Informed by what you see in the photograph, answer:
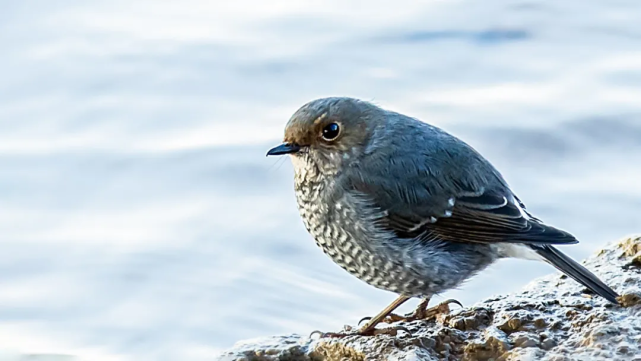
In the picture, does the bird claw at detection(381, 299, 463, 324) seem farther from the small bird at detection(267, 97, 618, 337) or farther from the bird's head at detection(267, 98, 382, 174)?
the bird's head at detection(267, 98, 382, 174)

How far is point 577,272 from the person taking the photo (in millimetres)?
5098

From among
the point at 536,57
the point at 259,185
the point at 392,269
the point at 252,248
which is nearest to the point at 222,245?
the point at 252,248

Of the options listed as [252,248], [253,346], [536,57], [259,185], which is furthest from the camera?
[536,57]

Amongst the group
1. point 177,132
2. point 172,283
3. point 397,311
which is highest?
point 177,132

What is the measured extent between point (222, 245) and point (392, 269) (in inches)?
93.6

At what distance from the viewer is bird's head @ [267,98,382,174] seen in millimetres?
5562

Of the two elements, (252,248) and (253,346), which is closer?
(253,346)

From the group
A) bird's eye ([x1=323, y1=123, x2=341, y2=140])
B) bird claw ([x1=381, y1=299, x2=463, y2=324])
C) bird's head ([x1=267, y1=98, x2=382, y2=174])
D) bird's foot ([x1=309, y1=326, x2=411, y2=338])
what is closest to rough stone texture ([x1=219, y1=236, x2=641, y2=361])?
bird's foot ([x1=309, y1=326, x2=411, y2=338])

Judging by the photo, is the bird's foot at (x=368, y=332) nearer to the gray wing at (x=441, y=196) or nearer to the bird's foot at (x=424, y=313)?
the bird's foot at (x=424, y=313)

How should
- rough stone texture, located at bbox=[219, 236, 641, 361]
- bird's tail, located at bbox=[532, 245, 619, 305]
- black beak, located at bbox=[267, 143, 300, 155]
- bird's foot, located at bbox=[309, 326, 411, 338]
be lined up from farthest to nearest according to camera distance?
black beak, located at bbox=[267, 143, 300, 155]
bird's foot, located at bbox=[309, 326, 411, 338]
bird's tail, located at bbox=[532, 245, 619, 305]
rough stone texture, located at bbox=[219, 236, 641, 361]

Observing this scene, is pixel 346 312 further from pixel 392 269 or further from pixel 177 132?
pixel 177 132

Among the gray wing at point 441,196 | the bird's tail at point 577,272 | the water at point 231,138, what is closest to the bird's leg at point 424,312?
the gray wing at point 441,196

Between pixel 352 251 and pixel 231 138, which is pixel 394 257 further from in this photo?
pixel 231 138

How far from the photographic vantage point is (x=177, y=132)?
28.7 feet
